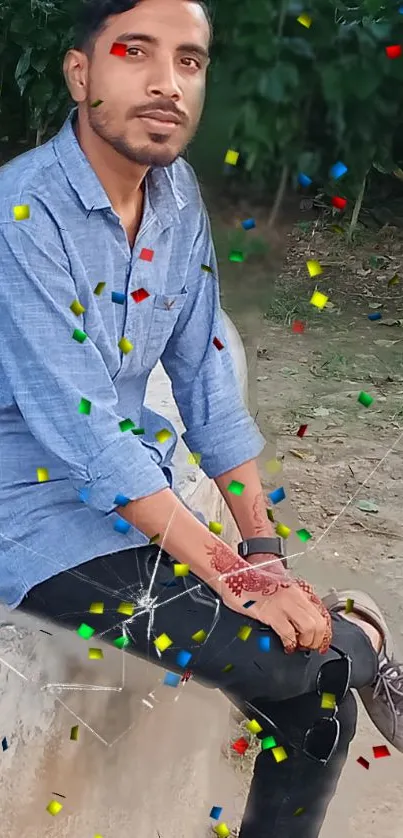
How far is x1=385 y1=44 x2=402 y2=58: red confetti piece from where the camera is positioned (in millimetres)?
781

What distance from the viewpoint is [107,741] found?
689 mm

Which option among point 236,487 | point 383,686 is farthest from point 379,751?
point 236,487

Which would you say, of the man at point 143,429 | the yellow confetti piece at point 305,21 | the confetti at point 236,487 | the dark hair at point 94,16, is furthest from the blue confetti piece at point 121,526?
the yellow confetti piece at point 305,21

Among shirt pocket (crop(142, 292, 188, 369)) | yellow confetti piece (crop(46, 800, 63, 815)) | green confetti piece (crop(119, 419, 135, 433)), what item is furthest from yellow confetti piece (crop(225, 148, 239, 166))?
yellow confetti piece (crop(46, 800, 63, 815))

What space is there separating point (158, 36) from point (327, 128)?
9.5 inches

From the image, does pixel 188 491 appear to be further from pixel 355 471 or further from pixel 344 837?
pixel 355 471

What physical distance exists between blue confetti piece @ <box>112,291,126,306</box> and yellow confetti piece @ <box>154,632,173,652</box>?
19 cm

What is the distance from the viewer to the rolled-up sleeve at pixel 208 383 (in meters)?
0.67

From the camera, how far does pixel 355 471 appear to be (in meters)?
1.33

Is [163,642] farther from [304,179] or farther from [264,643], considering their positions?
[304,179]

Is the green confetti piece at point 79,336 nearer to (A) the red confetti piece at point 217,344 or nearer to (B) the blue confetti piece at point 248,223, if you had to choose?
(A) the red confetti piece at point 217,344

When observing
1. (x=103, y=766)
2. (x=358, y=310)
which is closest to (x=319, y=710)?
(x=103, y=766)

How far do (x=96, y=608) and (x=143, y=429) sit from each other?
0.38 ft

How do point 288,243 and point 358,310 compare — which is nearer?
point 288,243
